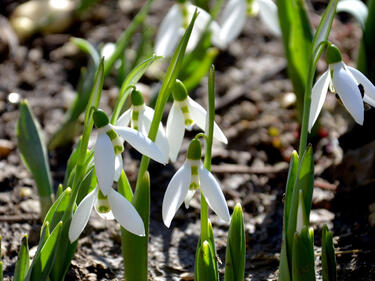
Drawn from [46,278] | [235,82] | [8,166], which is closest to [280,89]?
[235,82]

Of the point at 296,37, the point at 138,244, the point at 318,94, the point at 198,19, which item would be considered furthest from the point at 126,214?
the point at 296,37

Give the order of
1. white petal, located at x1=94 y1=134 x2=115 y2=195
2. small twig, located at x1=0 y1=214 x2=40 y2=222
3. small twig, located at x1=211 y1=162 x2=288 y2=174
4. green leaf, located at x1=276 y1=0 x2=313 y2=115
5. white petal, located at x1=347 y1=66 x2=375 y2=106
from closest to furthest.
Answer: white petal, located at x1=94 y1=134 x2=115 y2=195, white petal, located at x1=347 y1=66 x2=375 y2=106, small twig, located at x1=0 y1=214 x2=40 y2=222, green leaf, located at x1=276 y1=0 x2=313 y2=115, small twig, located at x1=211 y1=162 x2=288 y2=174

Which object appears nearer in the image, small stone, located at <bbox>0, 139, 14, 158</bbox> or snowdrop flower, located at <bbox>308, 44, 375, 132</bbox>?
snowdrop flower, located at <bbox>308, 44, 375, 132</bbox>

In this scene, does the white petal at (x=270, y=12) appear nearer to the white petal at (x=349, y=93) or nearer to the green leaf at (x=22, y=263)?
the white petal at (x=349, y=93)

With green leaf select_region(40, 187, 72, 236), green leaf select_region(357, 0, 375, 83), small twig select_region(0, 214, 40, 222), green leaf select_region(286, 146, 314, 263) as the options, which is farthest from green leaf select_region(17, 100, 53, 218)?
green leaf select_region(357, 0, 375, 83)

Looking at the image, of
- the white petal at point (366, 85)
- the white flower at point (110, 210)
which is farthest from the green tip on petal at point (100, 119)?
the white petal at point (366, 85)

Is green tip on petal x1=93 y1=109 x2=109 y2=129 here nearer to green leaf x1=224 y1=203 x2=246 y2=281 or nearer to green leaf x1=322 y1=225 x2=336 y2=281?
green leaf x1=224 y1=203 x2=246 y2=281

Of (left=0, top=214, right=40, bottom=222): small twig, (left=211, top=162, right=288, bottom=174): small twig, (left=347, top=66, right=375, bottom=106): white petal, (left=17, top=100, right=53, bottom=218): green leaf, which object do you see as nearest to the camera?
(left=347, top=66, right=375, bottom=106): white petal
